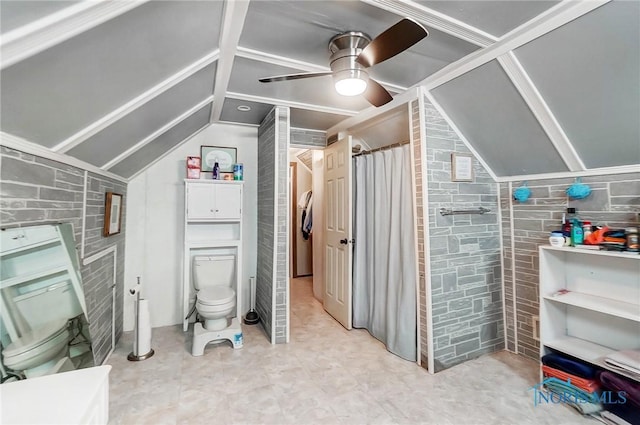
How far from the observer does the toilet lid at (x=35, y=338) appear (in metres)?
1.16

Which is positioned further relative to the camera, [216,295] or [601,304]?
[216,295]

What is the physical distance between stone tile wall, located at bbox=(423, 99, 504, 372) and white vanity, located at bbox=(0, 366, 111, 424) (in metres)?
2.16

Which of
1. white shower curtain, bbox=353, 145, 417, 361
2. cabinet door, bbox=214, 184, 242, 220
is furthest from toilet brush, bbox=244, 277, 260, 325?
white shower curtain, bbox=353, 145, 417, 361

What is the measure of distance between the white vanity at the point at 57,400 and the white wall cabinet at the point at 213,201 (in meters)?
2.09

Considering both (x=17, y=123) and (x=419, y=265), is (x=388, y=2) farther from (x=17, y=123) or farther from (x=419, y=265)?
(x=419, y=265)

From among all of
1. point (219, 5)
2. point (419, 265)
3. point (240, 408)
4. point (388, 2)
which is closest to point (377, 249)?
point (419, 265)

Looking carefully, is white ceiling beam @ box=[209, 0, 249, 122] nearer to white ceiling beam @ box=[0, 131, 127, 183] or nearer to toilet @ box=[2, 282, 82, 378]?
white ceiling beam @ box=[0, 131, 127, 183]

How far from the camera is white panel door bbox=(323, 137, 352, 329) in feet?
10.5

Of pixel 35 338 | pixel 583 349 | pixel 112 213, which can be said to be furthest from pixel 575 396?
pixel 112 213

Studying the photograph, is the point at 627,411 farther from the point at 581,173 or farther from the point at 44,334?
the point at 44,334

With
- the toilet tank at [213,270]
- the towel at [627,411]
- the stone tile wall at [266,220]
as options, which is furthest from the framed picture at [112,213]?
the towel at [627,411]

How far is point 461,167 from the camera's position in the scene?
2508mm

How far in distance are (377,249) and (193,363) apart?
78.3 inches

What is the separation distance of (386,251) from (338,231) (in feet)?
2.26
